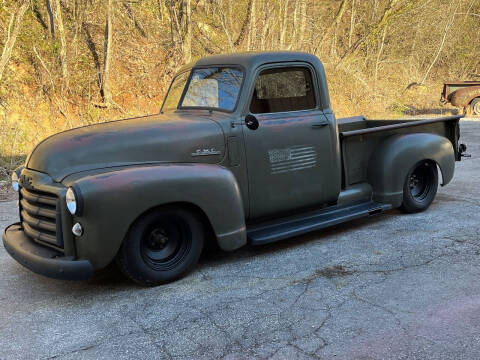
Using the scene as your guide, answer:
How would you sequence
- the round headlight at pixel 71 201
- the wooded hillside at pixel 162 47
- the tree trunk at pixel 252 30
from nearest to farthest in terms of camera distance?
the round headlight at pixel 71 201, the wooded hillside at pixel 162 47, the tree trunk at pixel 252 30

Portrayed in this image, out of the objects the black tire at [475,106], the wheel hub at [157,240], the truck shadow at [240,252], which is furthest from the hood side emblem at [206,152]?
the black tire at [475,106]

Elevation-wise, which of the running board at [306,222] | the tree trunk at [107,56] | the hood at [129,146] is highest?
the tree trunk at [107,56]

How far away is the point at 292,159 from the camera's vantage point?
493 cm

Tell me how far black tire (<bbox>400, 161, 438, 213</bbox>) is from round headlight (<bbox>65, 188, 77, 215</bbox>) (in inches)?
155

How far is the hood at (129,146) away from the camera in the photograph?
13.4 feet

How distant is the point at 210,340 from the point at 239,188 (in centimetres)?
167

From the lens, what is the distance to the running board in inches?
184

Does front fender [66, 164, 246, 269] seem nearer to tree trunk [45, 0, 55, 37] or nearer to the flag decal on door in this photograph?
the flag decal on door

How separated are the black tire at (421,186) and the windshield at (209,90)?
2.56 metres

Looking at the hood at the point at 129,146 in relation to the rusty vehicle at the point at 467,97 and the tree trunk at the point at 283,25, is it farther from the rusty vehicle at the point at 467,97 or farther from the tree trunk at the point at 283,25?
the rusty vehicle at the point at 467,97

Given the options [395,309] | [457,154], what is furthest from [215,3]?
[395,309]

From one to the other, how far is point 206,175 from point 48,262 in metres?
1.39

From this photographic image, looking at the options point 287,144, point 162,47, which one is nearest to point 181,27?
point 162,47

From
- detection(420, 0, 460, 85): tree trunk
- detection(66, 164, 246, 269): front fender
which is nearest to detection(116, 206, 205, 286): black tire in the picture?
detection(66, 164, 246, 269): front fender
